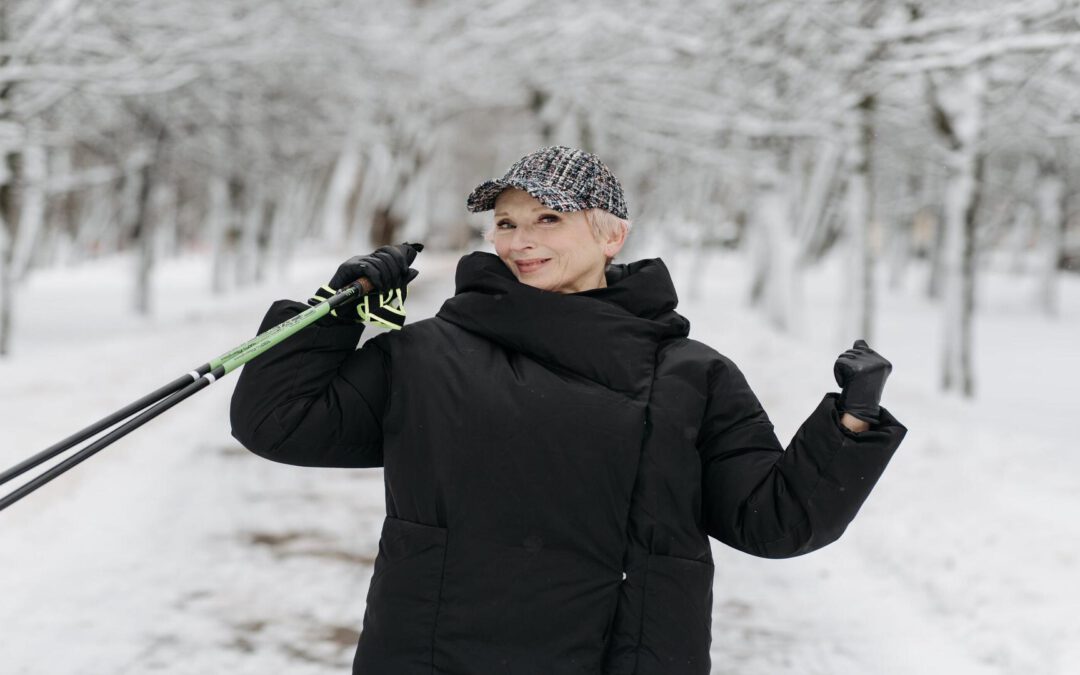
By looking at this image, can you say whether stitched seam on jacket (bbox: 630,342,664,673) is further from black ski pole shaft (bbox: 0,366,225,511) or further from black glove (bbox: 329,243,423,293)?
black ski pole shaft (bbox: 0,366,225,511)

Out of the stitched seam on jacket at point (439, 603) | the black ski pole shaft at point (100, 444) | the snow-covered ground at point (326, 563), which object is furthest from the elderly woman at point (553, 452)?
the snow-covered ground at point (326, 563)

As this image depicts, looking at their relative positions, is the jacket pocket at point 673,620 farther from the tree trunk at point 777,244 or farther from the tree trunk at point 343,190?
the tree trunk at point 343,190

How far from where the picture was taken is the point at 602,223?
2256 mm

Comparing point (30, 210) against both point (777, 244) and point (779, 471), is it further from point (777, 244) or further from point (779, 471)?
point (779, 471)

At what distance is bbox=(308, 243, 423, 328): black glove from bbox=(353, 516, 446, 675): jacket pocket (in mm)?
427

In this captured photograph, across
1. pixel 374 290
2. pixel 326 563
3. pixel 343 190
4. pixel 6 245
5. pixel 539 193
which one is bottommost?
pixel 326 563

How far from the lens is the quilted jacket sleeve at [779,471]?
1.95 meters

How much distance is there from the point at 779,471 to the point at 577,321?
19.1 inches

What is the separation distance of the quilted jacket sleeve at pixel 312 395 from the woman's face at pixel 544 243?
34 centimetres


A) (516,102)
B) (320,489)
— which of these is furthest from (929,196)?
(320,489)

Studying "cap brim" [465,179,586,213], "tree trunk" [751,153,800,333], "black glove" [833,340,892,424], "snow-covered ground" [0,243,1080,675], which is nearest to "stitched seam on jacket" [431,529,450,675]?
"cap brim" [465,179,586,213]

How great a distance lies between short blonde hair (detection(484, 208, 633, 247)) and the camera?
7.31ft

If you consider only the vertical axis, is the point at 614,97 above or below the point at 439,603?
above

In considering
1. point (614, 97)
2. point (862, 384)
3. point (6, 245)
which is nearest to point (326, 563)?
point (862, 384)
